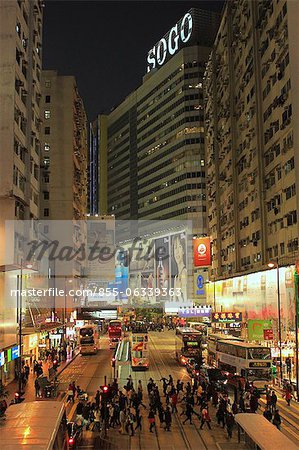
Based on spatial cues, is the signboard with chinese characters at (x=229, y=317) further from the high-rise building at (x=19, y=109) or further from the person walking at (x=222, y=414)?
the person walking at (x=222, y=414)

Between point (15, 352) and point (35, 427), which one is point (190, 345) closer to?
point (15, 352)

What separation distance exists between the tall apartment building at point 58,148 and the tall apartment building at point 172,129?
37591mm

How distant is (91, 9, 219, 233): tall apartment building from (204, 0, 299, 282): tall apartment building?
34.8m

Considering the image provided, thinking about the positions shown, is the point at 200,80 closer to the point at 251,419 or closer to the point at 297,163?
the point at 297,163

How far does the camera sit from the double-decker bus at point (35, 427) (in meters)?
13.1

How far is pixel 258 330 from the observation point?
3912 centimetres

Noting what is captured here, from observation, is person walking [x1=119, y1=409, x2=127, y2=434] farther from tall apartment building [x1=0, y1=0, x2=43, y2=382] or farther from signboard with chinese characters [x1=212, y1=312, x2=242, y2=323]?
signboard with chinese characters [x1=212, y1=312, x2=242, y2=323]

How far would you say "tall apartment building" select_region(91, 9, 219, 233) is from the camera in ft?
380

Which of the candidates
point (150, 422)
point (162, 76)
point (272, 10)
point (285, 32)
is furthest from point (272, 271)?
point (162, 76)

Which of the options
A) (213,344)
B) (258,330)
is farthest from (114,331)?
(258,330)

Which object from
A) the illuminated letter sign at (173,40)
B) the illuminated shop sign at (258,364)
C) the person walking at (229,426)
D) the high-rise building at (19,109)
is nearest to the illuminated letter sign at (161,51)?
the illuminated letter sign at (173,40)

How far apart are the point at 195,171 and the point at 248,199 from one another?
2226 inches

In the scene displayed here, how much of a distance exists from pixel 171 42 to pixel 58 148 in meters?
60.4

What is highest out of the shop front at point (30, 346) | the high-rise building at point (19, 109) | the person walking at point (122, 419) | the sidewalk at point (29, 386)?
the high-rise building at point (19, 109)
